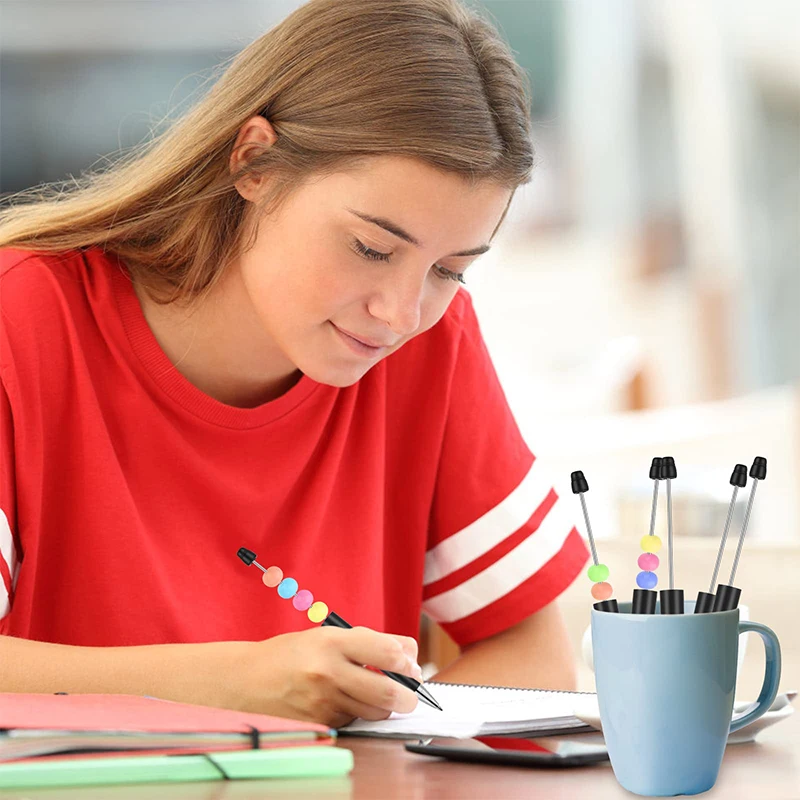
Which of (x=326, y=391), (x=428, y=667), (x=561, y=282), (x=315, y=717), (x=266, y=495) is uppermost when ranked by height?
(x=561, y=282)

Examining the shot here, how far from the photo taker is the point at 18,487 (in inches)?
42.5

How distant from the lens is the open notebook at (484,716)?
0.80 metres

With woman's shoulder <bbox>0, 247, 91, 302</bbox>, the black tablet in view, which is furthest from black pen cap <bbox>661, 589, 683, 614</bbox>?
woman's shoulder <bbox>0, 247, 91, 302</bbox>

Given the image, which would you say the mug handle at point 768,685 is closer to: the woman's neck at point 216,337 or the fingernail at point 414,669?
the fingernail at point 414,669

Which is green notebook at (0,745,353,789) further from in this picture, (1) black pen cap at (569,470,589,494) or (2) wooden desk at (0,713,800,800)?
(1) black pen cap at (569,470,589,494)

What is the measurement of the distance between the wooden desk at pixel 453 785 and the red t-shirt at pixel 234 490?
0.45m

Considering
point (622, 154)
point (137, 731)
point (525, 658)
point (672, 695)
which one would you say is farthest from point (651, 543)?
point (622, 154)

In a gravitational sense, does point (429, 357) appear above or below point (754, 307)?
below

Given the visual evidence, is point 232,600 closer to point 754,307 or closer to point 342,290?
point 342,290

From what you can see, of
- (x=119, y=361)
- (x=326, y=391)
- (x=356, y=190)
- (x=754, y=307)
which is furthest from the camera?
(x=754, y=307)

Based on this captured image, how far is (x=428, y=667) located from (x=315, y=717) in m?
0.67

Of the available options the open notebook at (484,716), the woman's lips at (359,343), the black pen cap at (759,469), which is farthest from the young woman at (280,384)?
the black pen cap at (759,469)

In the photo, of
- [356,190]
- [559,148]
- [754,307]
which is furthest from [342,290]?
[559,148]

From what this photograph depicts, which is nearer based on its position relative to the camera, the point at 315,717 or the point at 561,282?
the point at 315,717
